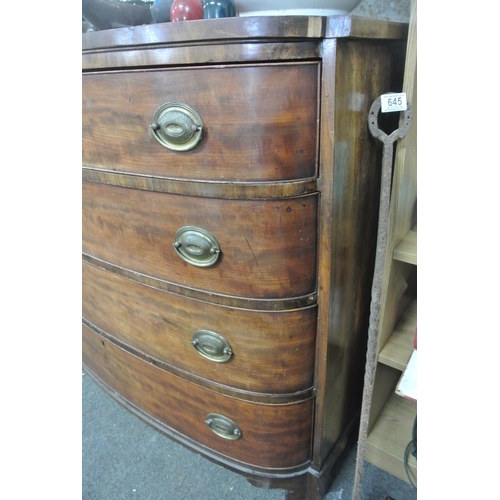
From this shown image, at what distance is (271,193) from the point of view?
24.7 inches

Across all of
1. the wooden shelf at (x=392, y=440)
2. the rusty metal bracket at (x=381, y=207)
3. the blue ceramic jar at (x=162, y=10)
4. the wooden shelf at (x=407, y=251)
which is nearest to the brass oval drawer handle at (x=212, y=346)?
the rusty metal bracket at (x=381, y=207)

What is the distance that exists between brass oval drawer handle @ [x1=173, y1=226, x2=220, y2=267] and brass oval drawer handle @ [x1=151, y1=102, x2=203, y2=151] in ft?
0.48

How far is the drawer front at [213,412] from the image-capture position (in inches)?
32.7

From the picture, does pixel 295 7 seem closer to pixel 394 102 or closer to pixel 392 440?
pixel 394 102

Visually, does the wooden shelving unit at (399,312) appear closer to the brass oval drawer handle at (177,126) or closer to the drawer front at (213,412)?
the drawer front at (213,412)

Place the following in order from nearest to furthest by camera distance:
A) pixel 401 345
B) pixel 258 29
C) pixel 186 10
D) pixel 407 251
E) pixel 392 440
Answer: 1. pixel 258 29
2. pixel 186 10
3. pixel 407 251
4. pixel 401 345
5. pixel 392 440

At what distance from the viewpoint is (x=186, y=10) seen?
2.13 ft

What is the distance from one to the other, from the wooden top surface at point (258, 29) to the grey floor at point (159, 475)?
100 cm

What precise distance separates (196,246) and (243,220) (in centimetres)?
11

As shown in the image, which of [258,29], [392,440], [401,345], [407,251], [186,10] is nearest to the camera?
[258,29]

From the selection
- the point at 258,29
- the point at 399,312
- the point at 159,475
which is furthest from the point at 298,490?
the point at 258,29
